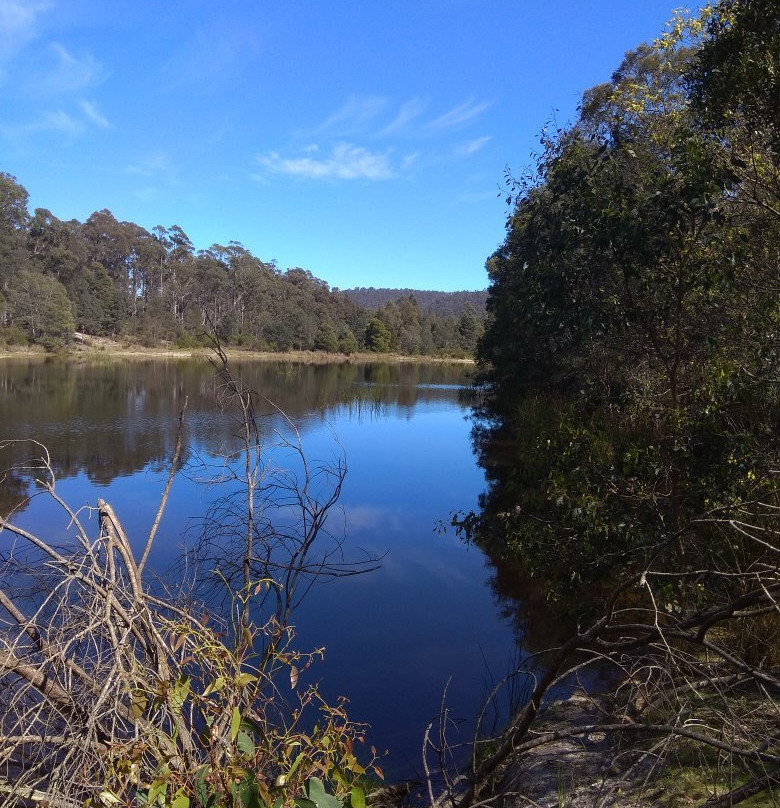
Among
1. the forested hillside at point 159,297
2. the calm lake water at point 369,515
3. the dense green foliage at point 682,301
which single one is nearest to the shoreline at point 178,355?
the forested hillside at point 159,297

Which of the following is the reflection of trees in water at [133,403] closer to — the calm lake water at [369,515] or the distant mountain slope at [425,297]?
the calm lake water at [369,515]

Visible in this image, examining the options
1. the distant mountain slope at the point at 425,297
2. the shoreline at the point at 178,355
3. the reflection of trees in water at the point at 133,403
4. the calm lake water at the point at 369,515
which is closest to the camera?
the calm lake water at the point at 369,515

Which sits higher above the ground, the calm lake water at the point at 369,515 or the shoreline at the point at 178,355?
the shoreline at the point at 178,355

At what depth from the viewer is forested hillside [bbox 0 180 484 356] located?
45.3m

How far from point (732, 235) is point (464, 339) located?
213 ft

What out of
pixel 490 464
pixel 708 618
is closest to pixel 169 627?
pixel 708 618

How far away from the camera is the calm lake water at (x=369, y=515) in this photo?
17.3 ft

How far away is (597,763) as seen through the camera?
3139 mm

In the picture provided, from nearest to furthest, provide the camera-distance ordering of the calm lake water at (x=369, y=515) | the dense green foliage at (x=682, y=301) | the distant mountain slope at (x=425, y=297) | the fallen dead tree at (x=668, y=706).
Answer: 1. the fallen dead tree at (x=668, y=706)
2. the dense green foliage at (x=682, y=301)
3. the calm lake water at (x=369, y=515)
4. the distant mountain slope at (x=425, y=297)

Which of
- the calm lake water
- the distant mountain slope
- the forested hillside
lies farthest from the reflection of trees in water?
the distant mountain slope

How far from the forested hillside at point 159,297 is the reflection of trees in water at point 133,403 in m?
7.43

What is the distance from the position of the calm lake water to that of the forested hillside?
22777 millimetres

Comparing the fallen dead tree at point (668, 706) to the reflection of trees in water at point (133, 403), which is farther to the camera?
the reflection of trees in water at point (133, 403)

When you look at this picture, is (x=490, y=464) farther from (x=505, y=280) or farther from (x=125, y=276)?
(x=125, y=276)
